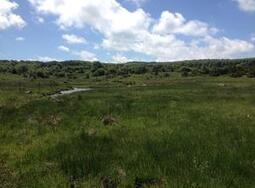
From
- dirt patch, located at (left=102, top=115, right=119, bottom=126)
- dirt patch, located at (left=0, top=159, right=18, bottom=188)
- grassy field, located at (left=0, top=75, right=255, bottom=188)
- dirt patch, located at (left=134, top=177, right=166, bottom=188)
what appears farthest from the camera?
dirt patch, located at (left=102, top=115, right=119, bottom=126)

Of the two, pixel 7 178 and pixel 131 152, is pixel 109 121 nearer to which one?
pixel 131 152

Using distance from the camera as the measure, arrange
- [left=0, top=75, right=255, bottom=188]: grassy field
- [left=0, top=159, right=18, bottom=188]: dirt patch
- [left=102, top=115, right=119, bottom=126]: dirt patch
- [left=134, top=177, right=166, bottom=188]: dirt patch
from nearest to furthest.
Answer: [left=134, top=177, right=166, bottom=188]: dirt patch < [left=0, top=159, right=18, bottom=188]: dirt patch < [left=0, top=75, right=255, bottom=188]: grassy field < [left=102, top=115, right=119, bottom=126]: dirt patch

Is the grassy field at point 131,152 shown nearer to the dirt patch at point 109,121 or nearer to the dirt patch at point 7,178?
the dirt patch at point 7,178

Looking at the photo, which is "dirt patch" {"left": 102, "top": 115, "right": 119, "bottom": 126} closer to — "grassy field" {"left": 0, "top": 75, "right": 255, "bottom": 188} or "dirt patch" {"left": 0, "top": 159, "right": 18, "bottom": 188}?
"grassy field" {"left": 0, "top": 75, "right": 255, "bottom": 188}

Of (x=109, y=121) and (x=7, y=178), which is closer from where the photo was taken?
(x=7, y=178)

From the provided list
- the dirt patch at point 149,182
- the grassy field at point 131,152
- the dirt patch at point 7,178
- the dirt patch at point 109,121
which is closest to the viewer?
the dirt patch at point 149,182

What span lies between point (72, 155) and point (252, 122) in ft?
43.2

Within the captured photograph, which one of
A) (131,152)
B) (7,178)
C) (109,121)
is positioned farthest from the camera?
(109,121)

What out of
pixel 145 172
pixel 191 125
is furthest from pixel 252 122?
pixel 145 172

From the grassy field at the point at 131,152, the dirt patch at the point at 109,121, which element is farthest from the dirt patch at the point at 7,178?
the dirt patch at the point at 109,121

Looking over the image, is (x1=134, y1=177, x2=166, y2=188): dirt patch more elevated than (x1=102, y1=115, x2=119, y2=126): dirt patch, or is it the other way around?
(x1=134, y1=177, x2=166, y2=188): dirt patch

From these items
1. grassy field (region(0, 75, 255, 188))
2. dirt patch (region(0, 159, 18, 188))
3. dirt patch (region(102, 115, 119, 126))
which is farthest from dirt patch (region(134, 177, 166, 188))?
dirt patch (region(102, 115, 119, 126))

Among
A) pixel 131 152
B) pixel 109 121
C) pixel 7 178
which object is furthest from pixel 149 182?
pixel 109 121

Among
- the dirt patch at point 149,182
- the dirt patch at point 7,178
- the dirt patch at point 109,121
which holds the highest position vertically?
the dirt patch at point 149,182
